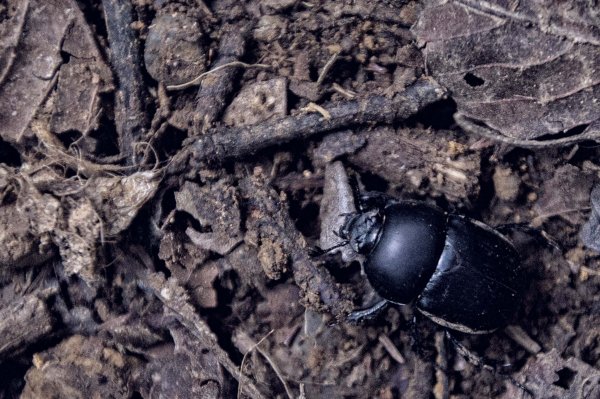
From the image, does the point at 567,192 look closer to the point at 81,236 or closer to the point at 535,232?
the point at 535,232

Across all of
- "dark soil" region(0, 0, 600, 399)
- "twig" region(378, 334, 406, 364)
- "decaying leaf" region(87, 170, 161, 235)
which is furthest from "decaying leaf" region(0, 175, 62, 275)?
"twig" region(378, 334, 406, 364)

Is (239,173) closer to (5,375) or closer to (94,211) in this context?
(94,211)

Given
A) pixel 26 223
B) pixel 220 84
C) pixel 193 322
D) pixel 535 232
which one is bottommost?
pixel 535 232

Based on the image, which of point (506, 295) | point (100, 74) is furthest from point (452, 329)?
point (100, 74)

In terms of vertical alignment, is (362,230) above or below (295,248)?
below

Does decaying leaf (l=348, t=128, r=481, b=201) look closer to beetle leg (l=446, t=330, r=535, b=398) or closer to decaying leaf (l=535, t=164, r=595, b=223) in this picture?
decaying leaf (l=535, t=164, r=595, b=223)

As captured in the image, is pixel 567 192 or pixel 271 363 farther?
pixel 567 192

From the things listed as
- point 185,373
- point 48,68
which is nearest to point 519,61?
point 185,373
